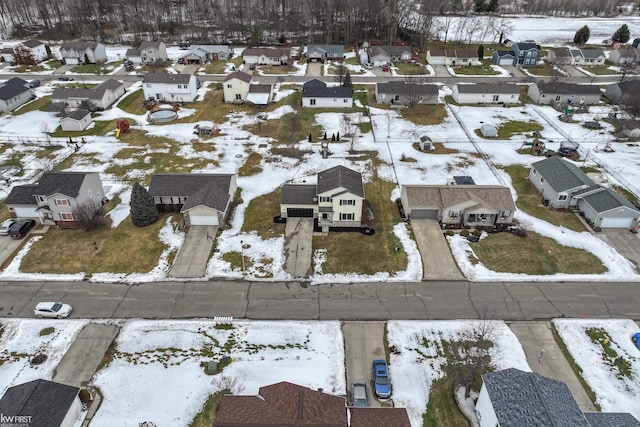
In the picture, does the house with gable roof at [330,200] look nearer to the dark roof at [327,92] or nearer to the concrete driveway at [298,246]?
the concrete driveway at [298,246]

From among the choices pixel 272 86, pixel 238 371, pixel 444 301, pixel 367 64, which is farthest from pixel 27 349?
pixel 367 64

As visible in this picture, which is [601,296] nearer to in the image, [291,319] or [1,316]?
[291,319]

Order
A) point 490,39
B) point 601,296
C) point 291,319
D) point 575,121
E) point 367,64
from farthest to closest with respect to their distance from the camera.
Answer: point 490,39 → point 367,64 → point 575,121 → point 601,296 → point 291,319

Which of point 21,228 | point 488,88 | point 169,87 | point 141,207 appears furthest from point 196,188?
point 488,88

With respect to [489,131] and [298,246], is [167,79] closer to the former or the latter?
[298,246]

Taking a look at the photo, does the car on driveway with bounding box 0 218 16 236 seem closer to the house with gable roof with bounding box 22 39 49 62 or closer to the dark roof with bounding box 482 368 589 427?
the dark roof with bounding box 482 368 589 427

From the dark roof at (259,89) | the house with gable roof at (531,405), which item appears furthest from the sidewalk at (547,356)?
the dark roof at (259,89)

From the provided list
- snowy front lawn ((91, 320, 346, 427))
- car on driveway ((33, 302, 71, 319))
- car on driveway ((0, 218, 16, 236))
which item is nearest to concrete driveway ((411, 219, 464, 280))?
snowy front lawn ((91, 320, 346, 427))
